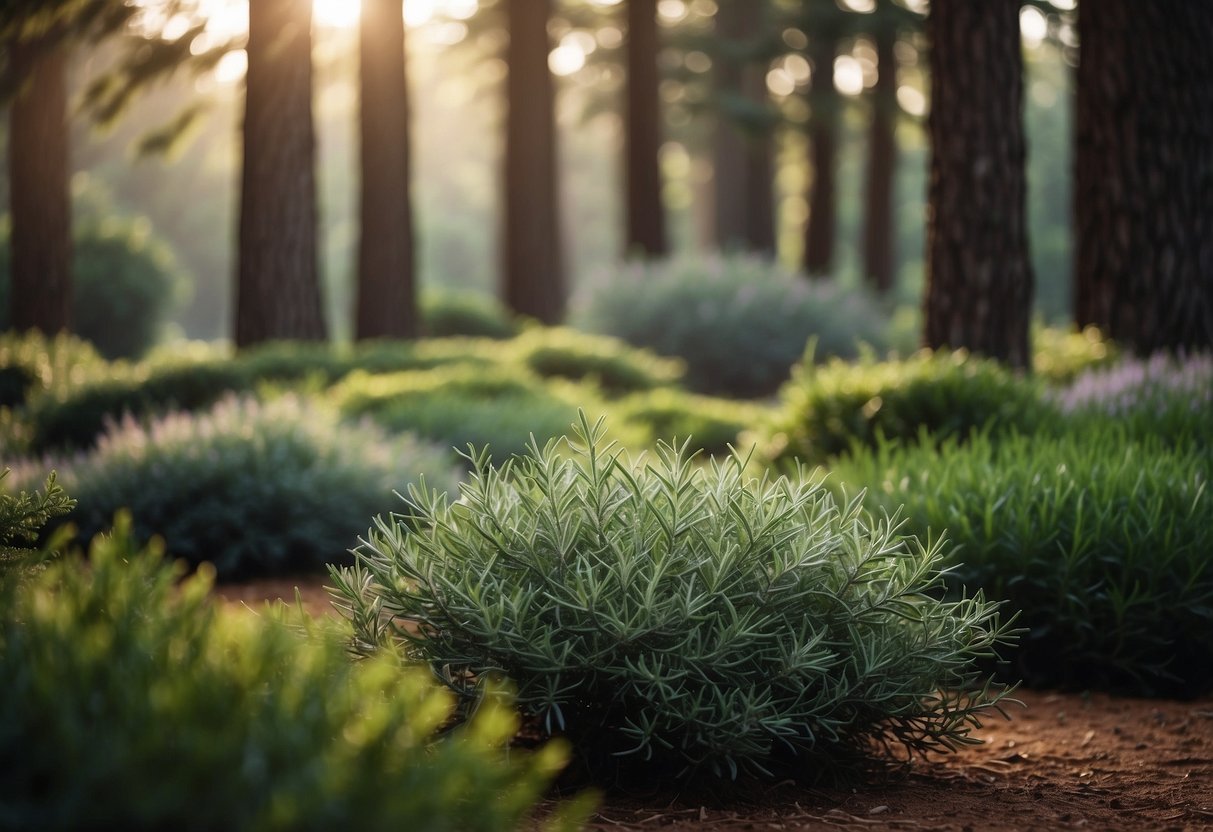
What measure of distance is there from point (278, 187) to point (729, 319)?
7.03 m

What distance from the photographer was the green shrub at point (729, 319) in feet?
Answer: 53.1

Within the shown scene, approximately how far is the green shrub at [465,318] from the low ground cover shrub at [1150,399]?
1251cm

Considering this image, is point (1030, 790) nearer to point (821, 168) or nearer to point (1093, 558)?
point (1093, 558)

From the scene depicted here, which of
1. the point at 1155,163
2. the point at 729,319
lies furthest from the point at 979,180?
the point at 729,319

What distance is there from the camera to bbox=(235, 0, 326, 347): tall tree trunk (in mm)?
10656

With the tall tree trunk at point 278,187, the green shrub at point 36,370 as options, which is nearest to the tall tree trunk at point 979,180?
the tall tree trunk at point 278,187

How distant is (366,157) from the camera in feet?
44.5

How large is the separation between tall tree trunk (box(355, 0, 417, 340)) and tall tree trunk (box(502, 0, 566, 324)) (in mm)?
3683

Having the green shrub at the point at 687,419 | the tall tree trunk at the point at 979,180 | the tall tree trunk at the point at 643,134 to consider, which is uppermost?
the tall tree trunk at the point at 643,134

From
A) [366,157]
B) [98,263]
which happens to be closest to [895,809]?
[366,157]

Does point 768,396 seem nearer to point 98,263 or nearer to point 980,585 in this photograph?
point 980,585

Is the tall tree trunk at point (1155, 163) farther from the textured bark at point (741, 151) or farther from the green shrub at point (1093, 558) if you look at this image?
the textured bark at point (741, 151)

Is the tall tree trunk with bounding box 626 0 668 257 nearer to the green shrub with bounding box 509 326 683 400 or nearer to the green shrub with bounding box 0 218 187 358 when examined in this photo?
the green shrub with bounding box 509 326 683 400

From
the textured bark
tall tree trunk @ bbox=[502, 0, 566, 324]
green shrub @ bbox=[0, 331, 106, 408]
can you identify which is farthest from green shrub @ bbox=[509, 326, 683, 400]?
the textured bark
